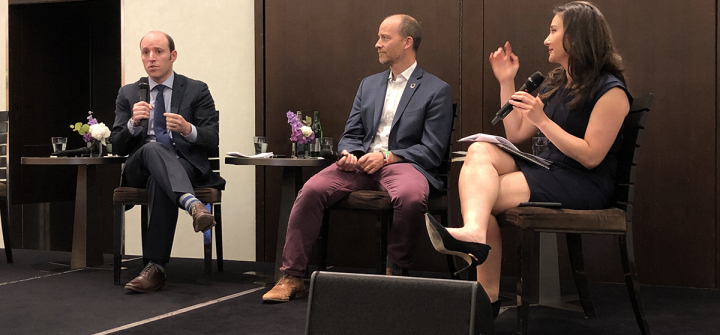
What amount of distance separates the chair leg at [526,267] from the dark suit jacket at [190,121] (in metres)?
1.83

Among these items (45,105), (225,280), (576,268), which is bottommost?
(225,280)

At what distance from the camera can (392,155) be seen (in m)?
3.10

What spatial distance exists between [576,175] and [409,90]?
3.70 feet

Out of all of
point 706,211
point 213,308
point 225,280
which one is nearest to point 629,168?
point 706,211

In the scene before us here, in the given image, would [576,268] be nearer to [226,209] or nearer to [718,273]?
[718,273]

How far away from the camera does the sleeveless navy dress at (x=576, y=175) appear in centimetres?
233

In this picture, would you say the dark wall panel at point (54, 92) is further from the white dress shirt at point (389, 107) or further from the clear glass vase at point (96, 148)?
the white dress shirt at point (389, 107)

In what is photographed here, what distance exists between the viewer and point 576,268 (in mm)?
2721

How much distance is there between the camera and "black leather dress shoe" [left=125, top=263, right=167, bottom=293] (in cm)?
313

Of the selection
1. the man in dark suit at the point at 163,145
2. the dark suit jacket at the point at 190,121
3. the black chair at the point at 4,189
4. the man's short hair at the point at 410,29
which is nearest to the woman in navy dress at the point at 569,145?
the man's short hair at the point at 410,29

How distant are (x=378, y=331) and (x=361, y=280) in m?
0.10

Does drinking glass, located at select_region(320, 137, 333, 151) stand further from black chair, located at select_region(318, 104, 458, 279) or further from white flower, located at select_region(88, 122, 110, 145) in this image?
white flower, located at select_region(88, 122, 110, 145)

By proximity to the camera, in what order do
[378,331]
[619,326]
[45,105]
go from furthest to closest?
[45,105]
[619,326]
[378,331]

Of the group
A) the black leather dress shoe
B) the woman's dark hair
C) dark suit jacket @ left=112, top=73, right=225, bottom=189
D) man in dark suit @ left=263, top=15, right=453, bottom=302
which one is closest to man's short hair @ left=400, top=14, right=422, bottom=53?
man in dark suit @ left=263, top=15, right=453, bottom=302
